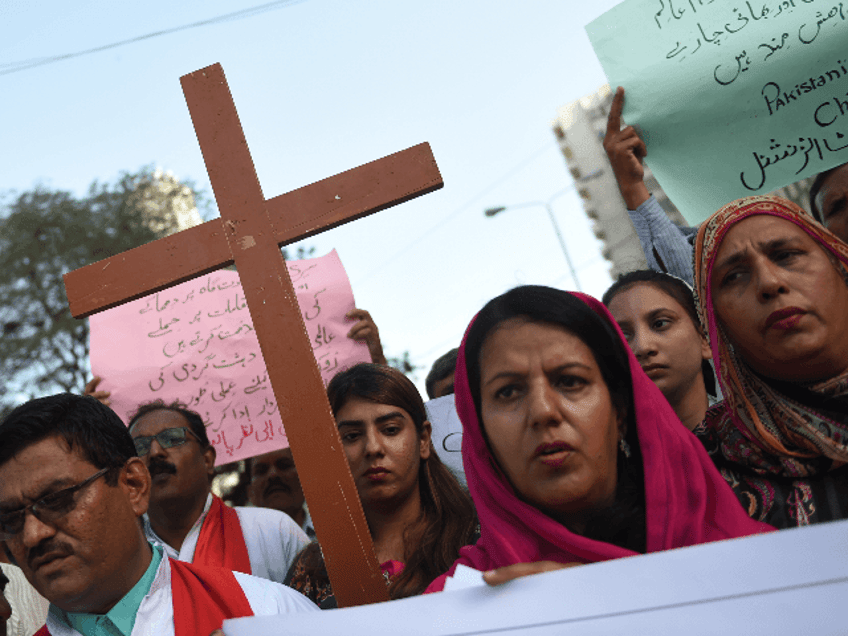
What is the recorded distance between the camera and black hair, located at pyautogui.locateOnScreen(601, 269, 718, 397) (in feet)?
8.21

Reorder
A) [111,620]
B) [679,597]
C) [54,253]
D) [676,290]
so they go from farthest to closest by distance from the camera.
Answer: [54,253]
[676,290]
[111,620]
[679,597]

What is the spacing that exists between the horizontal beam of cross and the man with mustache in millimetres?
2165

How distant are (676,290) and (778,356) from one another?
1.02 metres

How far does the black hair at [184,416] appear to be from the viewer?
294 cm

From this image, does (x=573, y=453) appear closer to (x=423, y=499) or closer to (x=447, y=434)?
(x=423, y=499)

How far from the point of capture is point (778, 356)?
1.53m

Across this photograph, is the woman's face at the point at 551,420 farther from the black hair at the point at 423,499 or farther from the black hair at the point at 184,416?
the black hair at the point at 184,416

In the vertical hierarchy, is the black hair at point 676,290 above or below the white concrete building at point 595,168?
below

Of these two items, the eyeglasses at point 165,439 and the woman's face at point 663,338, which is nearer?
the woman's face at point 663,338

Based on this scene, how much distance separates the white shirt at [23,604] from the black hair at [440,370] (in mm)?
1870

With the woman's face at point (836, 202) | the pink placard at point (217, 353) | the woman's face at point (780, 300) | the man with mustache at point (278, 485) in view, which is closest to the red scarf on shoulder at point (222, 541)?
the pink placard at point (217, 353)

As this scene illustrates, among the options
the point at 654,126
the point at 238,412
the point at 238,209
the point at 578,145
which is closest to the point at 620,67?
the point at 654,126

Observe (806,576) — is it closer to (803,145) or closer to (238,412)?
(803,145)

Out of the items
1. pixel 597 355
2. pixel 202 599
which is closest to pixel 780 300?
pixel 597 355
